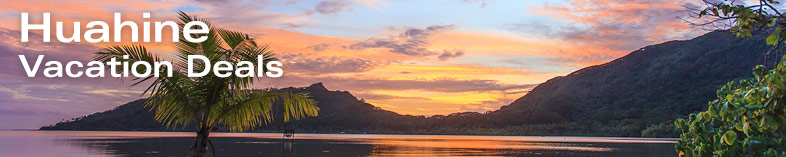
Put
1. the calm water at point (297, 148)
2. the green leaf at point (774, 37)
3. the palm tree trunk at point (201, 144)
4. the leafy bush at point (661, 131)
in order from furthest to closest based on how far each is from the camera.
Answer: the leafy bush at point (661, 131) → the calm water at point (297, 148) → the palm tree trunk at point (201, 144) → the green leaf at point (774, 37)

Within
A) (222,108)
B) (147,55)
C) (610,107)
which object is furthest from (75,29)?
(610,107)

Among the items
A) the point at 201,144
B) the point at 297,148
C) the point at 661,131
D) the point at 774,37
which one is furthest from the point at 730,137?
the point at 661,131

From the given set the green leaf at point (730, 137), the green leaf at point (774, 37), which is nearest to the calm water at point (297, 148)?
the green leaf at point (730, 137)


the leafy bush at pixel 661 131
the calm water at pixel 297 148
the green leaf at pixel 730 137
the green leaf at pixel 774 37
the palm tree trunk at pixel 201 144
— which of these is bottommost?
the leafy bush at pixel 661 131

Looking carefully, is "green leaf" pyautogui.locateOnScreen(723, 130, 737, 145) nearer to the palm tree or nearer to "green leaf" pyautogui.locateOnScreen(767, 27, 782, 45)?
"green leaf" pyautogui.locateOnScreen(767, 27, 782, 45)

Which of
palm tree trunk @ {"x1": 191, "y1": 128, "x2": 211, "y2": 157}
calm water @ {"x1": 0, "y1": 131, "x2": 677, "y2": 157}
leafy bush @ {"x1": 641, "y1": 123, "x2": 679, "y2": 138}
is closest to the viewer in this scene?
palm tree trunk @ {"x1": 191, "y1": 128, "x2": 211, "y2": 157}

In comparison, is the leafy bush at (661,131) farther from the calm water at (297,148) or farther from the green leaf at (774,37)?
the green leaf at (774,37)

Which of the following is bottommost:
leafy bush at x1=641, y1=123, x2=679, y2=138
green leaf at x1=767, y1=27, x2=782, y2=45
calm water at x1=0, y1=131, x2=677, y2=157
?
leafy bush at x1=641, y1=123, x2=679, y2=138

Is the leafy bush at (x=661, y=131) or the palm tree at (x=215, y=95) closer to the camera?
the palm tree at (x=215, y=95)

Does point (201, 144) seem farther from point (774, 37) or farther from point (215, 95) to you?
point (774, 37)

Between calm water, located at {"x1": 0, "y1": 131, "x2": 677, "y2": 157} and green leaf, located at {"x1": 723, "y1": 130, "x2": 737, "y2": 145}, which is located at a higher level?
green leaf, located at {"x1": 723, "y1": 130, "x2": 737, "y2": 145}

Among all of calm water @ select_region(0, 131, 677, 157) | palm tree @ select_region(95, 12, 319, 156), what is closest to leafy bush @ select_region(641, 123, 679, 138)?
calm water @ select_region(0, 131, 677, 157)

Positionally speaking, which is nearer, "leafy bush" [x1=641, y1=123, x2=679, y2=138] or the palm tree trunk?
the palm tree trunk

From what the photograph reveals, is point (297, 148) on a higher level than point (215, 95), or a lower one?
lower
